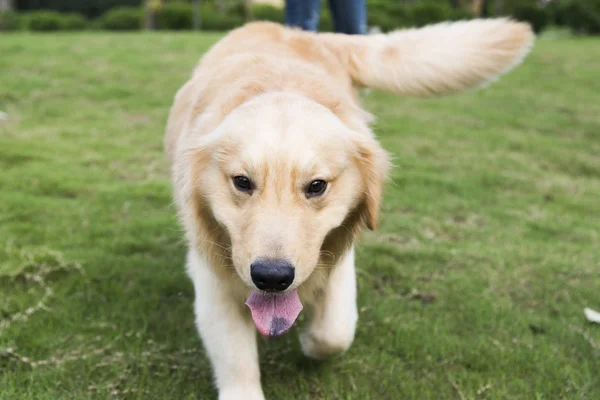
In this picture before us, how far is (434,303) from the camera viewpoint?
3.47m

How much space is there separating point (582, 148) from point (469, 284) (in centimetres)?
393

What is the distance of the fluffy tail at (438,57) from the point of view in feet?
11.8

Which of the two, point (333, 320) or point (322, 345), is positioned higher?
point (333, 320)

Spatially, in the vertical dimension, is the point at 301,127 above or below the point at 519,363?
above

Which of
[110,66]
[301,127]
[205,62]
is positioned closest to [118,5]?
[110,66]

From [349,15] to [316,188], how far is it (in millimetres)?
3053

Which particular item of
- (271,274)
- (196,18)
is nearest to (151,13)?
(196,18)

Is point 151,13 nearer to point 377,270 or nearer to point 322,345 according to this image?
point 377,270

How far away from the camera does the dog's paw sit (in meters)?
2.71

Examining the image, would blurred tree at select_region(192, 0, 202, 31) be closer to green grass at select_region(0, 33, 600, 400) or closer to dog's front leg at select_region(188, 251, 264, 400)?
green grass at select_region(0, 33, 600, 400)

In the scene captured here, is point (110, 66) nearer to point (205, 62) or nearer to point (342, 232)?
point (205, 62)

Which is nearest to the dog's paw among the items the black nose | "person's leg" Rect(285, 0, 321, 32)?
the black nose

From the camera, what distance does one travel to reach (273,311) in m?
2.31

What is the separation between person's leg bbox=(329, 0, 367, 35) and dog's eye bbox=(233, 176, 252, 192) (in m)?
3.06
